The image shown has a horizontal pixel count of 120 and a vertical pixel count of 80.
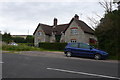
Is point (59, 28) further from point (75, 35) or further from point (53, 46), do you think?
point (53, 46)

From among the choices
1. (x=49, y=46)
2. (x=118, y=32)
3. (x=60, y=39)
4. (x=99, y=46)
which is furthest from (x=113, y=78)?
(x=60, y=39)

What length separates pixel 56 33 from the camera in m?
38.7

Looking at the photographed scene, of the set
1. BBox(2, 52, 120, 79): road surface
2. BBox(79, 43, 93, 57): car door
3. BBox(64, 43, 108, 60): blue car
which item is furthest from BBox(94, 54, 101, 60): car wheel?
BBox(2, 52, 120, 79): road surface

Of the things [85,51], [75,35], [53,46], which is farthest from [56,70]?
[75,35]

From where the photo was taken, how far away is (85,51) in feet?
46.0

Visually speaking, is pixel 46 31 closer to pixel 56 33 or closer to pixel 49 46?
pixel 56 33

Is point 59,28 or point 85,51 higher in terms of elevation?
point 59,28

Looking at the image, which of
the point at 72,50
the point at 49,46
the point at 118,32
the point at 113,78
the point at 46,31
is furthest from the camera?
the point at 46,31

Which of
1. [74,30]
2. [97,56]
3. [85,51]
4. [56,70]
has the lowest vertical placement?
[56,70]

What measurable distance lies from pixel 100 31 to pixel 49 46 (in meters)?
16.8

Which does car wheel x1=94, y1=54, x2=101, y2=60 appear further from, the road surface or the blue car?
the road surface

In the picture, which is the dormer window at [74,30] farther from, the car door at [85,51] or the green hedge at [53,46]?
the car door at [85,51]

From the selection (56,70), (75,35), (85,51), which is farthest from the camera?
(75,35)

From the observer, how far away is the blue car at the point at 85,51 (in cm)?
1338
